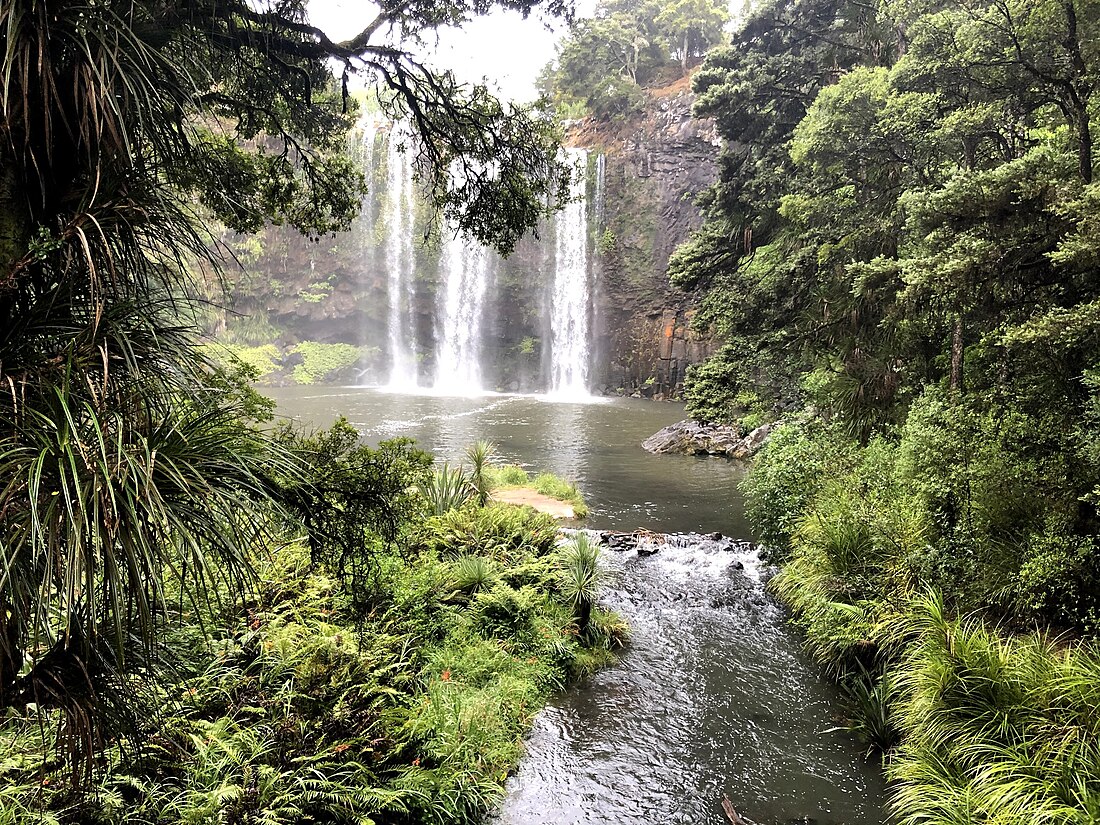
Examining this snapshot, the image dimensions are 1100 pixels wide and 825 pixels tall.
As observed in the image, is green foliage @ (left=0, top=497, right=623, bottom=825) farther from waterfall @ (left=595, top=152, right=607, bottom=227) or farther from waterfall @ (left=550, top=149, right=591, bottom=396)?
waterfall @ (left=595, top=152, right=607, bottom=227)

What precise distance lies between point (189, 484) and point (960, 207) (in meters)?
6.90

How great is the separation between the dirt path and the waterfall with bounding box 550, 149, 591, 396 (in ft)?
75.8

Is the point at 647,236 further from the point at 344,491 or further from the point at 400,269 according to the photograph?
the point at 344,491

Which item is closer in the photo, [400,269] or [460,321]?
[460,321]

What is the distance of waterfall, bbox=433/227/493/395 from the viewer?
133 ft

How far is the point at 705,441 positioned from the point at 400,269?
29.7 meters

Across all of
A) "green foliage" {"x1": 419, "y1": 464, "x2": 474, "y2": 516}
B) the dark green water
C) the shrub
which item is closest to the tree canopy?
the shrub

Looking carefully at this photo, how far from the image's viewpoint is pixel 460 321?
137ft

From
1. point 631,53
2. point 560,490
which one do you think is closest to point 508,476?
point 560,490

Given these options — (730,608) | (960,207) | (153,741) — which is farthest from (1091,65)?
(153,741)

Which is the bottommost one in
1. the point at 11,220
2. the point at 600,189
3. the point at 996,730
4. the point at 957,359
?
the point at 996,730

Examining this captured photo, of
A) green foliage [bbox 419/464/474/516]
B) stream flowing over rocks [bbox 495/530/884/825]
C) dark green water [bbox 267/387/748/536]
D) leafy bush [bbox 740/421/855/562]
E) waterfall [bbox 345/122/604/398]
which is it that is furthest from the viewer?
waterfall [bbox 345/122/604/398]

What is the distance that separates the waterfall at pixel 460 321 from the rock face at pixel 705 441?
2163 centimetres

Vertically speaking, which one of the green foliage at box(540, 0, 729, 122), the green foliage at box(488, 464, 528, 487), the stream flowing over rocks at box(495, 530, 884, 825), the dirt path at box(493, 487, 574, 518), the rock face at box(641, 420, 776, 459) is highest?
the green foliage at box(540, 0, 729, 122)
